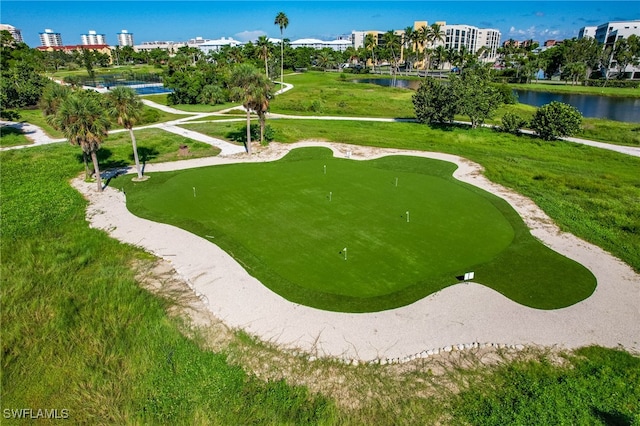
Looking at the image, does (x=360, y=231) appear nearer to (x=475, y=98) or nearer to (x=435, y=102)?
(x=475, y=98)

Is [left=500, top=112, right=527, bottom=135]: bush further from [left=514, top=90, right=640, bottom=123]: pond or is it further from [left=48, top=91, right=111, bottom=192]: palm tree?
[left=48, top=91, right=111, bottom=192]: palm tree

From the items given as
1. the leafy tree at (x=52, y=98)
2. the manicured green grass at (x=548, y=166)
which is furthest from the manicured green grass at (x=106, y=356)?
the manicured green grass at (x=548, y=166)

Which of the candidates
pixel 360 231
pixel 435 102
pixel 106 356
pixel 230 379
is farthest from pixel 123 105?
pixel 435 102

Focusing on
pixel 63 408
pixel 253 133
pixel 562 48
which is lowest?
pixel 63 408

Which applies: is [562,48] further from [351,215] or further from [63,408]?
[63,408]

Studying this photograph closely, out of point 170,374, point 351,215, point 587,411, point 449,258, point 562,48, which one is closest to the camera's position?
Result: point 587,411

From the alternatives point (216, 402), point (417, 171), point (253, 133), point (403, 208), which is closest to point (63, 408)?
point (216, 402)
